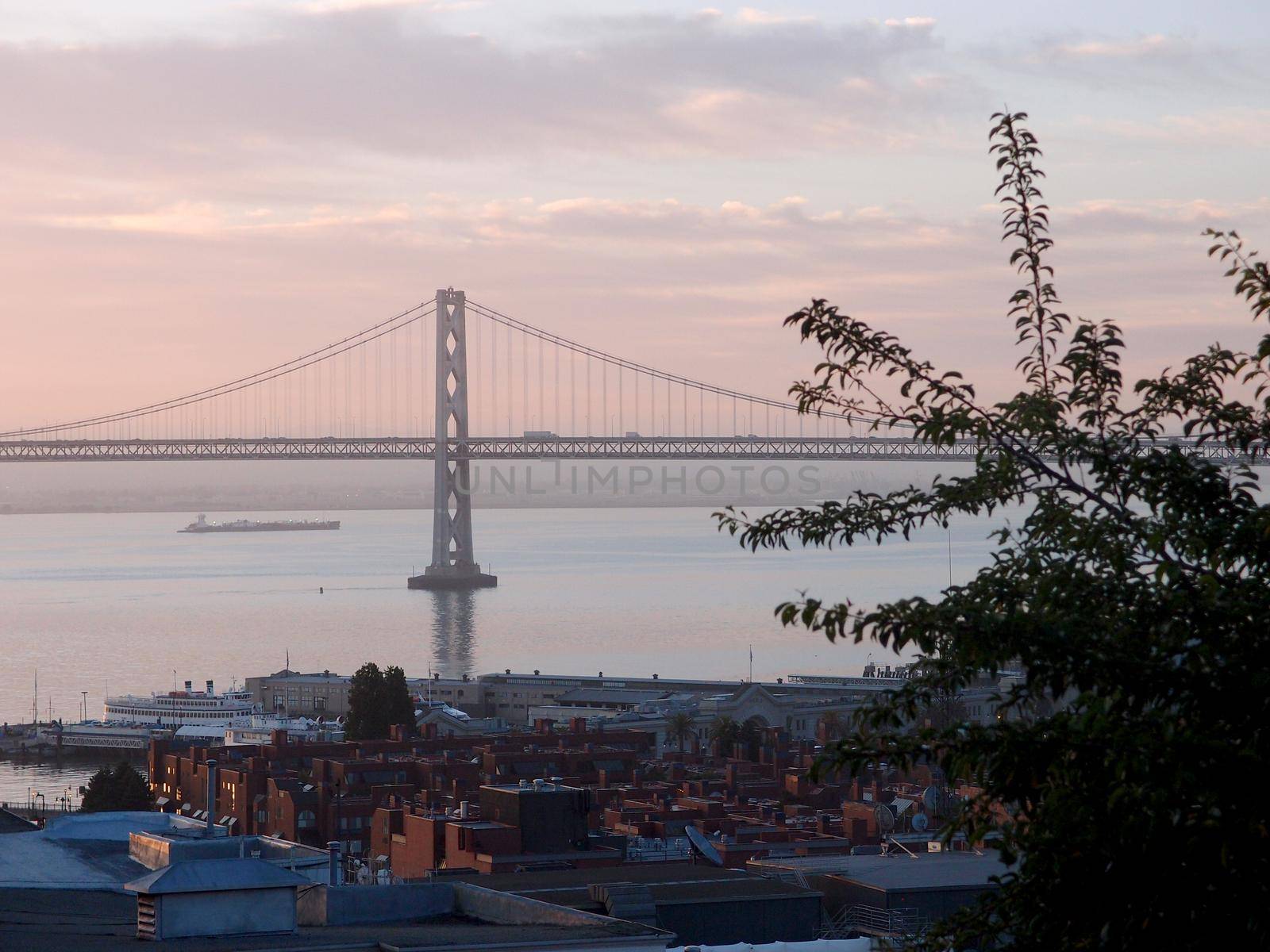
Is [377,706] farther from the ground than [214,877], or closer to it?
closer to it

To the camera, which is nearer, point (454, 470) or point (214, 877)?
point (214, 877)

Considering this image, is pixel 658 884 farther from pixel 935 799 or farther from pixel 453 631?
pixel 453 631

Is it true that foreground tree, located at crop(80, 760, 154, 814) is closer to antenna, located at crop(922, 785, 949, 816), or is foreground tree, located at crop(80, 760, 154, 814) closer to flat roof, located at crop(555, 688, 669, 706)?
antenna, located at crop(922, 785, 949, 816)

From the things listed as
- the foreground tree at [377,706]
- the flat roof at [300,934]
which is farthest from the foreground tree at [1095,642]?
the foreground tree at [377,706]

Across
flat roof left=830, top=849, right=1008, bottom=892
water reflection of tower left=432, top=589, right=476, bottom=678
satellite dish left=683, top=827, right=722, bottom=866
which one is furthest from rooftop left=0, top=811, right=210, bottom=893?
water reflection of tower left=432, top=589, right=476, bottom=678

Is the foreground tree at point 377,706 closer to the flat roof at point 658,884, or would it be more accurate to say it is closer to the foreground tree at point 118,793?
the foreground tree at point 118,793

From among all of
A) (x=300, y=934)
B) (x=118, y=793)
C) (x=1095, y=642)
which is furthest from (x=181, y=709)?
(x=1095, y=642)

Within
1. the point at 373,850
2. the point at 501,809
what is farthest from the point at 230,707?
the point at 501,809
